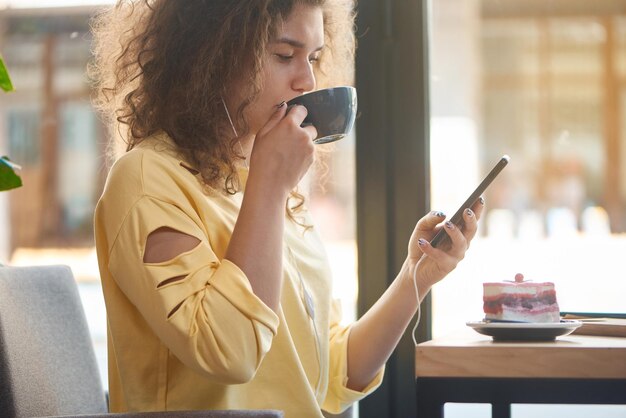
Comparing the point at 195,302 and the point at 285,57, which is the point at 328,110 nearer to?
the point at 285,57

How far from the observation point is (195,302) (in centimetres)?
113

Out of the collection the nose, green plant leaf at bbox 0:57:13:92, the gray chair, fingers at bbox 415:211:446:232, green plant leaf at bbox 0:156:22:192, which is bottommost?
the gray chair

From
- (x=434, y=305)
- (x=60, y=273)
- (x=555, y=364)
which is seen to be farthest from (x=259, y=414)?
(x=434, y=305)

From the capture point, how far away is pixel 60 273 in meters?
1.68

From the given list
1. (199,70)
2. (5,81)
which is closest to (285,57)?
(199,70)

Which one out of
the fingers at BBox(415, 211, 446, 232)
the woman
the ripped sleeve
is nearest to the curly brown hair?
the woman

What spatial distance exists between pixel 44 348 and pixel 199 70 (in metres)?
0.57

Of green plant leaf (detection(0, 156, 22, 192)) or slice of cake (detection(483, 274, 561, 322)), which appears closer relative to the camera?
slice of cake (detection(483, 274, 561, 322))

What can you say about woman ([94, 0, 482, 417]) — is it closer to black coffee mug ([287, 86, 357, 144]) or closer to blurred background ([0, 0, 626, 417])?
black coffee mug ([287, 86, 357, 144])

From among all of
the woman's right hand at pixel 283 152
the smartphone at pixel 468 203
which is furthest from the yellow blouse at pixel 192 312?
the smartphone at pixel 468 203

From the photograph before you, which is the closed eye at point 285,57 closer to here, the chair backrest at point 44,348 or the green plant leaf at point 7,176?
the green plant leaf at point 7,176

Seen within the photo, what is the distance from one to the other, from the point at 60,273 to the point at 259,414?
2.39 ft

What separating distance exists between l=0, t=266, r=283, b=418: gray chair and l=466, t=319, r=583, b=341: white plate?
0.63 m

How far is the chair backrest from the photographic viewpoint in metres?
1.37
